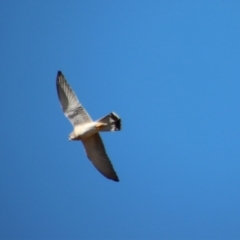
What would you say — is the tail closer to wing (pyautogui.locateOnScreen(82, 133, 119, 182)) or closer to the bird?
the bird

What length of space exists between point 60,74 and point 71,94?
12.1 inches

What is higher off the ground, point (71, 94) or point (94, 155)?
point (71, 94)

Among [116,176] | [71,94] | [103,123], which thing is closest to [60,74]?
[71,94]

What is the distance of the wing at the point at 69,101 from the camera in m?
8.95

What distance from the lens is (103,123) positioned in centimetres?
884

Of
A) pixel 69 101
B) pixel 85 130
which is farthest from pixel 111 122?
pixel 69 101

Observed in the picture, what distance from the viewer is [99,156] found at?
9305 millimetres

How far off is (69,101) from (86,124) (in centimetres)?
38

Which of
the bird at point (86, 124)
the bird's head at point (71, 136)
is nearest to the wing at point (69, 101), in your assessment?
the bird at point (86, 124)

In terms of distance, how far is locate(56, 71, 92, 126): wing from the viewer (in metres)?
8.95

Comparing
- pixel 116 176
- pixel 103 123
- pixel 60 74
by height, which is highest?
pixel 60 74

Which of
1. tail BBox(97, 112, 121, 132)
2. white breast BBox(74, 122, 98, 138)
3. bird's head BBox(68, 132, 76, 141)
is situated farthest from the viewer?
bird's head BBox(68, 132, 76, 141)

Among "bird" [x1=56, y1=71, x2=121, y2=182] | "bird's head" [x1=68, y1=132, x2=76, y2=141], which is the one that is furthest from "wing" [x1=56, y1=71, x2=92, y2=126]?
"bird's head" [x1=68, y1=132, x2=76, y2=141]

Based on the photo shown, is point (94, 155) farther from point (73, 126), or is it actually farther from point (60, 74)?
point (60, 74)
